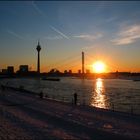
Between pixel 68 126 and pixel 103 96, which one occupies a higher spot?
pixel 68 126

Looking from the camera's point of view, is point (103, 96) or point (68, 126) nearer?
point (68, 126)

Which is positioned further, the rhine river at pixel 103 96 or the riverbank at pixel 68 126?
the rhine river at pixel 103 96

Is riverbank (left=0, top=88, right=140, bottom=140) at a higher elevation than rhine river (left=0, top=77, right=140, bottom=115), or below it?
higher

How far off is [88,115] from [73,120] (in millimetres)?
3381

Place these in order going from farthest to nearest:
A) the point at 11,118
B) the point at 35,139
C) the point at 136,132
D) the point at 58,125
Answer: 1. the point at 11,118
2. the point at 58,125
3. the point at 136,132
4. the point at 35,139

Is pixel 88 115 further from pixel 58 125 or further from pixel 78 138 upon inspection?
pixel 78 138

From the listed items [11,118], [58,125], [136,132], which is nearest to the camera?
[136,132]

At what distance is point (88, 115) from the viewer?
27.5 metres

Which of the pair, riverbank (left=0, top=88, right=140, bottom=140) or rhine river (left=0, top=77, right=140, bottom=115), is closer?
riverbank (left=0, top=88, right=140, bottom=140)

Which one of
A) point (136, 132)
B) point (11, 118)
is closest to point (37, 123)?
point (11, 118)

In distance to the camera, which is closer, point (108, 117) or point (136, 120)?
point (136, 120)

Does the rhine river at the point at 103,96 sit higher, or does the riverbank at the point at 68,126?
the riverbank at the point at 68,126

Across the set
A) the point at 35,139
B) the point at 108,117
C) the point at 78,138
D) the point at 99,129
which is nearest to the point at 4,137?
the point at 35,139

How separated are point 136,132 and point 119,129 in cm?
132
